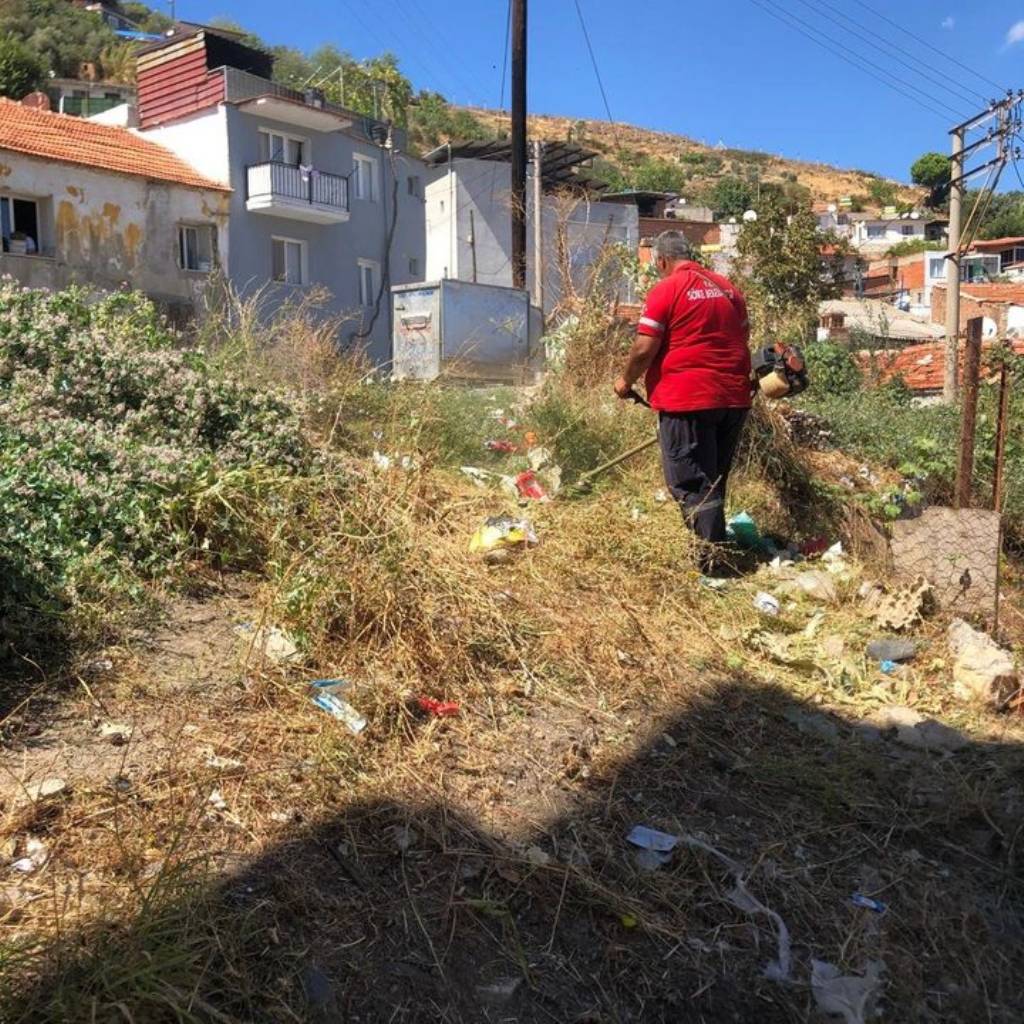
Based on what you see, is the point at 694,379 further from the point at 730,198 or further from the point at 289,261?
the point at 730,198

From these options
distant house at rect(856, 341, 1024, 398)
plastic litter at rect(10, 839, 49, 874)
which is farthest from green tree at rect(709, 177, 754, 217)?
plastic litter at rect(10, 839, 49, 874)

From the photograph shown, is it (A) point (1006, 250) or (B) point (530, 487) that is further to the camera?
(A) point (1006, 250)

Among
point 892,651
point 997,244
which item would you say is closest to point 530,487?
point 892,651

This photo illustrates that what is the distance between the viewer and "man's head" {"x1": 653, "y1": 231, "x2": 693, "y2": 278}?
5.40m

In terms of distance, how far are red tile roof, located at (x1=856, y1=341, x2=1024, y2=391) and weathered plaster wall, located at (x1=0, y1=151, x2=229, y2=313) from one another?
40.5 ft

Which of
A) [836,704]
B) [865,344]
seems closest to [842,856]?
[836,704]

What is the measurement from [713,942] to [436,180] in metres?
35.0

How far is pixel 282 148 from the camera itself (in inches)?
1005

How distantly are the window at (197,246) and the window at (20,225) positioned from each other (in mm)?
3694

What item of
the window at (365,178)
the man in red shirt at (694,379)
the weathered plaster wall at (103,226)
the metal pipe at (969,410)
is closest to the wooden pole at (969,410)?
the metal pipe at (969,410)

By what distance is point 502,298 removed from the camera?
16.3 m

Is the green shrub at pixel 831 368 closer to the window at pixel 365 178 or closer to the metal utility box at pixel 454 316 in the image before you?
the metal utility box at pixel 454 316

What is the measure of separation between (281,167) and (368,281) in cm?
527

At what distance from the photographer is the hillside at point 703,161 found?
77.2 metres
